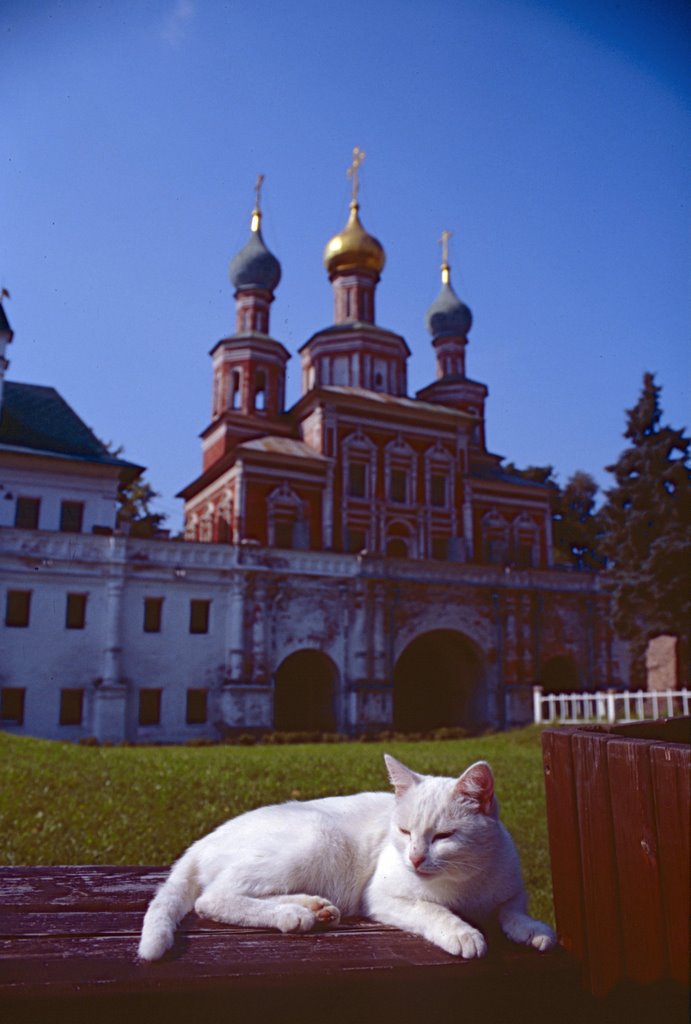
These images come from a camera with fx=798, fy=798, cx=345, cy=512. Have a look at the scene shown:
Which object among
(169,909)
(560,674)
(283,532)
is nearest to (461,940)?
(169,909)

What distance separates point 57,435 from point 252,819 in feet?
91.7

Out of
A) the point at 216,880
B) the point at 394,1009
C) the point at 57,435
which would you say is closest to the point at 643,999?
the point at 394,1009

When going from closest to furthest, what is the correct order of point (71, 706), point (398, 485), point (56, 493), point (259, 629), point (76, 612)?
point (71, 706) < point (76, 612) < point (259, 629) < point (56, 493) < point (398, 485)

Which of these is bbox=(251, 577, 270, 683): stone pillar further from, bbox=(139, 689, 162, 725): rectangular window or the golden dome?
the golden dome

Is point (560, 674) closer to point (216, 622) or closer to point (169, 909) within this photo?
point (216, 622)

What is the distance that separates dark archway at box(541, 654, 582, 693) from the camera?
102 feet

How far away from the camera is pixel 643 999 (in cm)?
210

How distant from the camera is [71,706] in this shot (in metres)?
23.6

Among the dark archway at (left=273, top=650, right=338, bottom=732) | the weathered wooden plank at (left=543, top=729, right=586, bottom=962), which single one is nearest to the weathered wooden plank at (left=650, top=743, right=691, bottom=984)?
the weathered wooden plank at (left=543, top=729, right=586, bottom=962)

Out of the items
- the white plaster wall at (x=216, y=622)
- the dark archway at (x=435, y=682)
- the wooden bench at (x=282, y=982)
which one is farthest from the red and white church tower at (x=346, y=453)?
the wooden bench at (x=282, y=982)

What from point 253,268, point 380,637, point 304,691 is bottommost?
point 304,691

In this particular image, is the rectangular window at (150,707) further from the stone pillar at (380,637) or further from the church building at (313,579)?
the stone pillar at (380,637)

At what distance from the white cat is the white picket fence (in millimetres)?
14265

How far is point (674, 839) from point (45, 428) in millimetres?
29562
